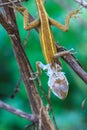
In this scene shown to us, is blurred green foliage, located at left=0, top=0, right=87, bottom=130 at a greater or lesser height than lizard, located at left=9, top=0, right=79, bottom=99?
lesser

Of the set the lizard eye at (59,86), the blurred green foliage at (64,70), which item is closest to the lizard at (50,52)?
the lizard eye at (59,86)

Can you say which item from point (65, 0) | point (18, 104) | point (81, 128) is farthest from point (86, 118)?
point (65, 0)

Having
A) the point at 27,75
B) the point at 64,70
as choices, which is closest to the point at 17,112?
the point at 27,75

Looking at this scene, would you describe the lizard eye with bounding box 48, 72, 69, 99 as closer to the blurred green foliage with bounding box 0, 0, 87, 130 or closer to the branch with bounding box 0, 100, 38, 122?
the branch with bounding box 0, 100, 38, 122

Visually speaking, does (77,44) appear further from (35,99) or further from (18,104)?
(35,99)

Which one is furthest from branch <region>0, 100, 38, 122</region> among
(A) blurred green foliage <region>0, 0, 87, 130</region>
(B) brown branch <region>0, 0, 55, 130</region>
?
(A) blurred green foliage <region>0, 0, 87, 130</region>

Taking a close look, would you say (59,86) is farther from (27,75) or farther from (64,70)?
(64,70)

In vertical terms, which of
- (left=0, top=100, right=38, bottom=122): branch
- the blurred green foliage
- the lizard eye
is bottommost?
the blurred green foliage
